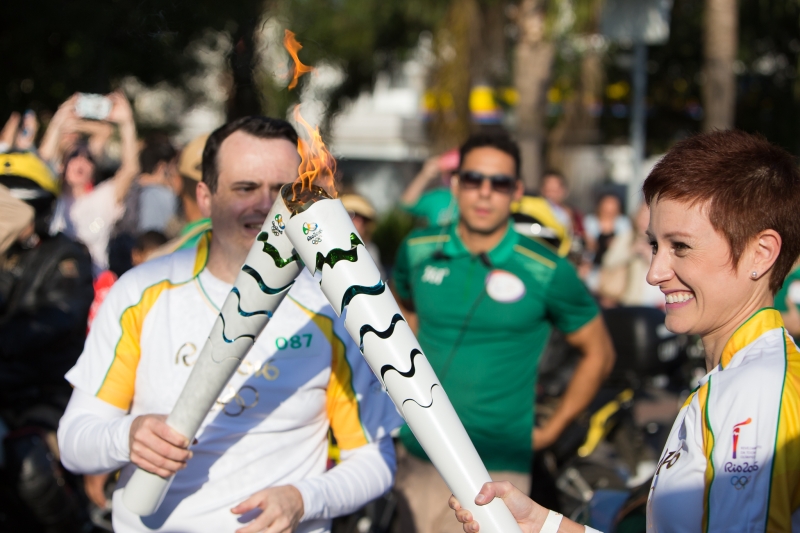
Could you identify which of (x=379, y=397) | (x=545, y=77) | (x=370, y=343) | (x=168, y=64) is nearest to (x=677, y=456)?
(x=370, y=343)

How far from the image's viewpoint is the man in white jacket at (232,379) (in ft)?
7.68

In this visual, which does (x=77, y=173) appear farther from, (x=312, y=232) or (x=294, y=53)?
(x=312, y=232)

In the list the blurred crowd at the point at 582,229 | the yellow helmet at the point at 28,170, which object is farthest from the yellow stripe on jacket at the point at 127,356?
the blurred crowd at the point at 582,229

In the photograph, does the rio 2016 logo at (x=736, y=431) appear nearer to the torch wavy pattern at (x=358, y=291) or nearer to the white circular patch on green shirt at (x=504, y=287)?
the torch wavy pattern at (x=358, y=291)

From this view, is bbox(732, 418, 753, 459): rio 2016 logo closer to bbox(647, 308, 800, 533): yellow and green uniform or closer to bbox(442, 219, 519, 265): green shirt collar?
bbox(647, 308, 800, 533): yellow and green uniform

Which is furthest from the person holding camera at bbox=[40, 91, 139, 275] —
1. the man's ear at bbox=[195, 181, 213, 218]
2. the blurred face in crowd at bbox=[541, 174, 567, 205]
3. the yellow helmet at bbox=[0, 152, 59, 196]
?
the blurred face in crowd at bbox=[541, 174, 567, 205]

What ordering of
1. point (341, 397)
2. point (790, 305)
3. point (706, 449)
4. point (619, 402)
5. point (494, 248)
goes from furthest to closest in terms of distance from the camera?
point (619, 402) → point (790, 305) → point (494, 248) → point (341, 397) → point (706, 449)

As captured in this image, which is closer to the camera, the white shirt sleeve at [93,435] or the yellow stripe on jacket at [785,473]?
the yellow stripe on jacket at [785,473]

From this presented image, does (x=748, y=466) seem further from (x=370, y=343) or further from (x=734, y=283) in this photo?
(x=370, y=343)

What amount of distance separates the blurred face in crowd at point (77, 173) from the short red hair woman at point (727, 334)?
529 centimetres

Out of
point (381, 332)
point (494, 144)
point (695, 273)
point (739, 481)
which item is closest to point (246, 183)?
point (381, 332)

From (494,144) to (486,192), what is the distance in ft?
1.03

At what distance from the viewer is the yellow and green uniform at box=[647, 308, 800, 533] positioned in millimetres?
1634

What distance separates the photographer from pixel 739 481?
1647 millimetres
